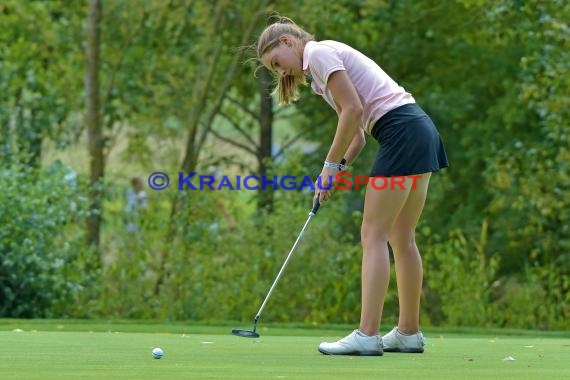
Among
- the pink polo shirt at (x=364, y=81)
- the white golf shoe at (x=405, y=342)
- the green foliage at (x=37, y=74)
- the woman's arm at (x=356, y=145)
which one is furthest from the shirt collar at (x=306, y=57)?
the green foliage at (x=37, y=74)

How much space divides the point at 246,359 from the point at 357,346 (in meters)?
0.59

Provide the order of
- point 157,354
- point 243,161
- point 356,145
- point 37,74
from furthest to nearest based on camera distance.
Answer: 1. point 243,161
2. point 37,74
3. point 356,145
4. point 157,354

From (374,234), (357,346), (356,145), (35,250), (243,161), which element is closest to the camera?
(357,346)

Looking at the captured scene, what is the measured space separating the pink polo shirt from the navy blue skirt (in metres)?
0.04

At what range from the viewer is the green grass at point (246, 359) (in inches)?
186

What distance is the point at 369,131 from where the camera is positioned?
6.00m

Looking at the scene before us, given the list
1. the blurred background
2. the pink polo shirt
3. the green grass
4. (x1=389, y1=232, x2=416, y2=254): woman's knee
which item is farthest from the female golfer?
the blurred background

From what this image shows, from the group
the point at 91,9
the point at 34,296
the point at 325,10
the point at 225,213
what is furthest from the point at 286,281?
the point at 325,10

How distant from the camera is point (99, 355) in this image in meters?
5.51

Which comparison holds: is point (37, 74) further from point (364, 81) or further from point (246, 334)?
point (364, 81)

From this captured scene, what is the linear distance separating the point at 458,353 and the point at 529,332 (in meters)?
3.61

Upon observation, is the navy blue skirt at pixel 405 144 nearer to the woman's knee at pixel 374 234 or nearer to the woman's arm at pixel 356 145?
the woman's knee at pixel 374 234

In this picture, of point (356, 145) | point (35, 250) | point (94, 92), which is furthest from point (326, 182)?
point (94, 92)

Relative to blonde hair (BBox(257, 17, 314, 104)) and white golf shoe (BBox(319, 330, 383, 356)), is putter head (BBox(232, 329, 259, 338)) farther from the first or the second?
blonde hair (BBox(257, 17, 314, 104))
